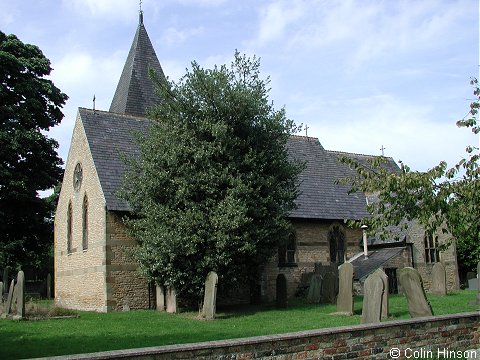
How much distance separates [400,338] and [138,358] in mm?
4848

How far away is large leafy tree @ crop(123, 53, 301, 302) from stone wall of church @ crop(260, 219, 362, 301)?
554 cm

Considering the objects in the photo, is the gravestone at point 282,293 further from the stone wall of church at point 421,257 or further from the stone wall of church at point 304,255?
the stone wall of church at point 421,257

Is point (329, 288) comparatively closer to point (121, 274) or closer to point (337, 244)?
point (337, 244)

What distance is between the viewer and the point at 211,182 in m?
19.0

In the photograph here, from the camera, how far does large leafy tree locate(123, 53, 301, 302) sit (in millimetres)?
18766

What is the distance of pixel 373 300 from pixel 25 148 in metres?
23.9

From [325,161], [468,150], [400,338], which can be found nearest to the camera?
[400,338]

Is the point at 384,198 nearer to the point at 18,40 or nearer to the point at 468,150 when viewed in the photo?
the point at 468,150

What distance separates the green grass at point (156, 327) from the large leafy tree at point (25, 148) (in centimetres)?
1404

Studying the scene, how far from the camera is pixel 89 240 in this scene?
80.4 ft

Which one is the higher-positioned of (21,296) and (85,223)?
(85,223)

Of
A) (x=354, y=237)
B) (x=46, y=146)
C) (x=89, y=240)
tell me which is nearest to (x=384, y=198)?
(x=89, y=240)

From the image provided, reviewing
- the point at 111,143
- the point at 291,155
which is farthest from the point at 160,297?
the point at 291,155

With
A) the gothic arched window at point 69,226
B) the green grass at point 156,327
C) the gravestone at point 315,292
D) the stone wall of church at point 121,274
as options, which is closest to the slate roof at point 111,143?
the stone wall of church at point 121,274
